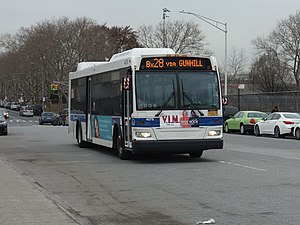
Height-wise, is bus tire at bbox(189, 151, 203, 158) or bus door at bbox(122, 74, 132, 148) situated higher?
bus door at bbox(122, 74, 132, 148)

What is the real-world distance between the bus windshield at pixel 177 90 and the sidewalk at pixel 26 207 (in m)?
4.70

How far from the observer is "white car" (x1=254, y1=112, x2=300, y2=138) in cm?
3141

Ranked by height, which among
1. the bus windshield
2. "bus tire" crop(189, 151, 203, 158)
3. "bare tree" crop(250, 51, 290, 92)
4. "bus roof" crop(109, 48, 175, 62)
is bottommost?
"bus tire" crop(189, 151, 203, 158)

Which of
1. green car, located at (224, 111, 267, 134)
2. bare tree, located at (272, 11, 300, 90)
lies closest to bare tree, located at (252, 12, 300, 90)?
bare tree, located at (272, 11, 300, 90)

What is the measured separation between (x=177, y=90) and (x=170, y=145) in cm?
159

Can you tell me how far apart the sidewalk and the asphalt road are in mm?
257

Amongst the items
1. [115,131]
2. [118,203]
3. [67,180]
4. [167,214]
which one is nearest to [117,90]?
[115,131]

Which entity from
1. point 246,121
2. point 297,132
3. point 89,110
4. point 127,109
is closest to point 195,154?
point 127,109

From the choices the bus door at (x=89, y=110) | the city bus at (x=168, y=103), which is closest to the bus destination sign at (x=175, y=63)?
the city bus at (x=168, y=103)

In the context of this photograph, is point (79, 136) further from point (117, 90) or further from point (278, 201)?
point (278, 201)

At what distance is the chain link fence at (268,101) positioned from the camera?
41.1 m

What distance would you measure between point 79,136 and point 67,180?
10.2 meters

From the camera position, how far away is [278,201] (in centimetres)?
1033

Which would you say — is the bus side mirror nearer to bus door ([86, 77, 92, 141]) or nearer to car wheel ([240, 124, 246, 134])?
bus door ([86, 77, 92, 141])
